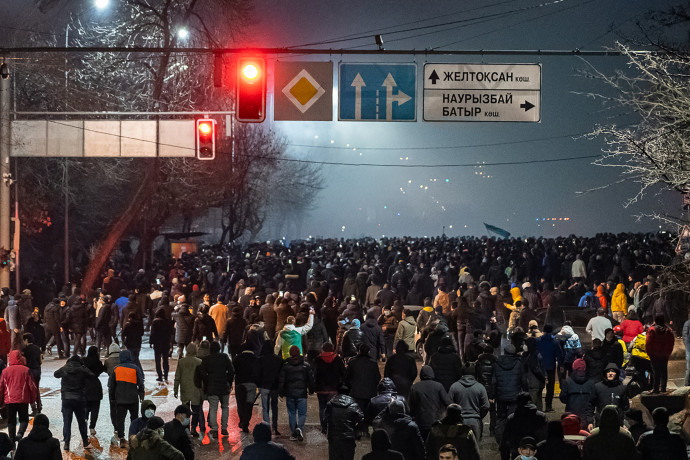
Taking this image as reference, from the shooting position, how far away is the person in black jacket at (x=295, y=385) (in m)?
13.0

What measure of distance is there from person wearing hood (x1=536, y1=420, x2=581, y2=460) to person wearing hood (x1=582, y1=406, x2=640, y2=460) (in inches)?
6.5

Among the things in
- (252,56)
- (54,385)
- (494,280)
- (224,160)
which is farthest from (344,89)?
(224,160)

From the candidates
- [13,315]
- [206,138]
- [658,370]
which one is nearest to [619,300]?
[658,370]

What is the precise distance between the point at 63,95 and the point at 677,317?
81.5 ft

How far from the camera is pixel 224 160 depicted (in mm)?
49438

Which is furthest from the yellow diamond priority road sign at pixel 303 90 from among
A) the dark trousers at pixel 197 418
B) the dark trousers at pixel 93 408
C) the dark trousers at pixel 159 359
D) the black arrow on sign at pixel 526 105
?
the dark trousers at pixel 159 359

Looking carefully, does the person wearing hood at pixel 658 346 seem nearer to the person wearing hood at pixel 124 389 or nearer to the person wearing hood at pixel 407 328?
the person wearing hood at pixel 407 328

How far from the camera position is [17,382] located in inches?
495

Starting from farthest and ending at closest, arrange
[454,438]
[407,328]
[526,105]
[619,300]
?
[619,300]
[407,328]
[526,105]
[454,438]

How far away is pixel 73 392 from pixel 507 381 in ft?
18.8

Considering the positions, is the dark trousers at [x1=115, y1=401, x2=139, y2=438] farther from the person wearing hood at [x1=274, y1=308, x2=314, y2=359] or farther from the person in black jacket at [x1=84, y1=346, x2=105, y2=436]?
the person wearing hood at [x1=274, y1=308, x2=314, y2=359]

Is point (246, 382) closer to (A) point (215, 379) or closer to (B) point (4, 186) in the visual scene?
(A) point (215, 379)

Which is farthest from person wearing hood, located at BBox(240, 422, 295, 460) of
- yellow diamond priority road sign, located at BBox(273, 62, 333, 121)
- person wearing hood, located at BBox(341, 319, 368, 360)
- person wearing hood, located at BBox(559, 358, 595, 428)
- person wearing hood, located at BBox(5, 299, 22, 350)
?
person wearing hood, located at BBox(5, 299, 22, 350)

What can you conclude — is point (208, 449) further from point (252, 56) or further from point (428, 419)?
point (252, 56)
